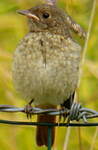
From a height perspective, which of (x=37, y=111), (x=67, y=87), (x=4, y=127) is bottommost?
(x=4, y=127)

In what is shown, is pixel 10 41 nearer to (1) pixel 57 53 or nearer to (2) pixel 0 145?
(2) pixel 0 145

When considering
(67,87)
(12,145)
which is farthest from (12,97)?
(67,87)

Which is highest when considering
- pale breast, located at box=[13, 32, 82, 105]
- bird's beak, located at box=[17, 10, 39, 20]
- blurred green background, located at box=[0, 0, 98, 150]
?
bird's beak, located at box=[17, 10, 39, 20]

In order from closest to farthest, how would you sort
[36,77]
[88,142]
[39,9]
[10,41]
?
1. [36,77]
2. [39,9]
3. [88,142]
4. [10,41]

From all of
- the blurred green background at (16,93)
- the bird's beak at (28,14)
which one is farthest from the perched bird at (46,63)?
the blurred green background at (16,93)

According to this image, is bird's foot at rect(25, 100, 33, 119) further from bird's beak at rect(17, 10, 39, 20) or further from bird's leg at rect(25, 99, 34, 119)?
bird's beak at rect(17, 10, 39, 20)

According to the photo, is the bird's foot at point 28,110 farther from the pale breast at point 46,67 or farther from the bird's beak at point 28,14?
the bird's beak at point 28,14

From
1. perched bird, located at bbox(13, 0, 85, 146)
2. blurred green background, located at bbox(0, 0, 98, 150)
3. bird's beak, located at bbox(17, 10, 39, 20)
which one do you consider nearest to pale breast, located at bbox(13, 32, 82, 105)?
perched bird, located at bbox(13, 0, 85, 146)
